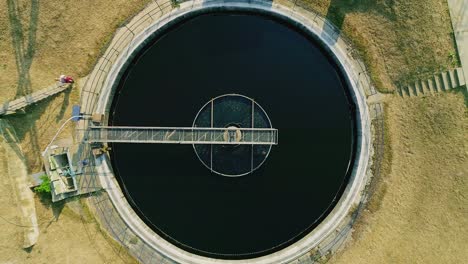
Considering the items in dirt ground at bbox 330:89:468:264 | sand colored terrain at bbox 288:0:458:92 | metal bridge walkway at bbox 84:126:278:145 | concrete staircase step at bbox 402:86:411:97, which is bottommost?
→ dirt ground at bbox 330:89:468:264

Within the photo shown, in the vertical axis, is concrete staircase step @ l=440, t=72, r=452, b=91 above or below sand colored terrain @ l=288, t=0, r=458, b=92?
below

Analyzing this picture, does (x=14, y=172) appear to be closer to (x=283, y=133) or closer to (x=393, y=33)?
(x=283, y=133)

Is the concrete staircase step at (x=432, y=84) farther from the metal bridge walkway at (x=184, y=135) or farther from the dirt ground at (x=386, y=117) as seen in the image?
the metal bridge walkway at (x=184, y=135)

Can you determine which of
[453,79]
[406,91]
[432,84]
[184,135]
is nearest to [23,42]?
[184,135]

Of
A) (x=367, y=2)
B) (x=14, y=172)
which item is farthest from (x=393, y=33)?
(x=14, y=172)

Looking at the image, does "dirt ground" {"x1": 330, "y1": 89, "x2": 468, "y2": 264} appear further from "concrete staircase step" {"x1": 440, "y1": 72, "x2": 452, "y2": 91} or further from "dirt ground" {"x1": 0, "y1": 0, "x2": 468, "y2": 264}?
"concrete staircase step" {"x1": 440, "y1": 72, "x2": 452, "y2": 91}

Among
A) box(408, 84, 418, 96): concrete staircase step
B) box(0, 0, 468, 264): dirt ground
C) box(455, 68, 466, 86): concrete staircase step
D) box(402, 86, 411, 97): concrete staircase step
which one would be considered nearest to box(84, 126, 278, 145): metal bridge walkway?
box(0, 0, 468, 264): dirt ground

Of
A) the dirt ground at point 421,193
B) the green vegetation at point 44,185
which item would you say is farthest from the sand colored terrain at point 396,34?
the green vegetation at point 44,185
